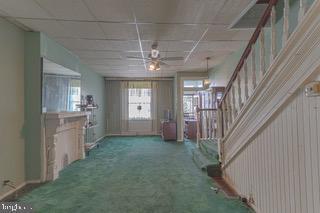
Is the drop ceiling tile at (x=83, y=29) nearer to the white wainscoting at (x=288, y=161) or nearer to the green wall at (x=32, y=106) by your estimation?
the green wall at (x=32, y=106)

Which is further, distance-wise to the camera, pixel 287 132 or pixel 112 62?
pixel 112 62

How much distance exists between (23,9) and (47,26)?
615mm

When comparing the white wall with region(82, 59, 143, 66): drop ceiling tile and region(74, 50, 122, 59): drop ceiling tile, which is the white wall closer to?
region(74, 50, 122, 59): drop ceiling tile

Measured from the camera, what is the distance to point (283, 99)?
2006mm

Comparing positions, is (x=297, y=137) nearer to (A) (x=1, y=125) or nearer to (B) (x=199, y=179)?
(B) (x=199, y=179)

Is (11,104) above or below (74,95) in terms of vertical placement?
below

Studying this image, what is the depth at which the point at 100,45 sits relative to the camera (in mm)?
4621

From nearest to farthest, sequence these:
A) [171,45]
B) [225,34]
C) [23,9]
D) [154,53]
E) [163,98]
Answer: [23,9] < [225,34] < [154,53] < [171,45] < [163,98]

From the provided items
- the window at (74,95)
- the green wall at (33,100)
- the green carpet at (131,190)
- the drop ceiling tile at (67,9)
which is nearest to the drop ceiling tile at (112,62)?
the window at (74,95)

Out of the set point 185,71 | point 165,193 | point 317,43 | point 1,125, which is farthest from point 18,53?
point 185,71

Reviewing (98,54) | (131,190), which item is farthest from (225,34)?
(131,190)

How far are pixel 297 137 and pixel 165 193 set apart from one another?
197cm

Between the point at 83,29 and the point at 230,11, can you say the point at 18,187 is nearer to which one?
the point at 83,29

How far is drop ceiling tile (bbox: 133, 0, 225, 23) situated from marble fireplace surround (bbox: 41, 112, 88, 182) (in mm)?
2328
